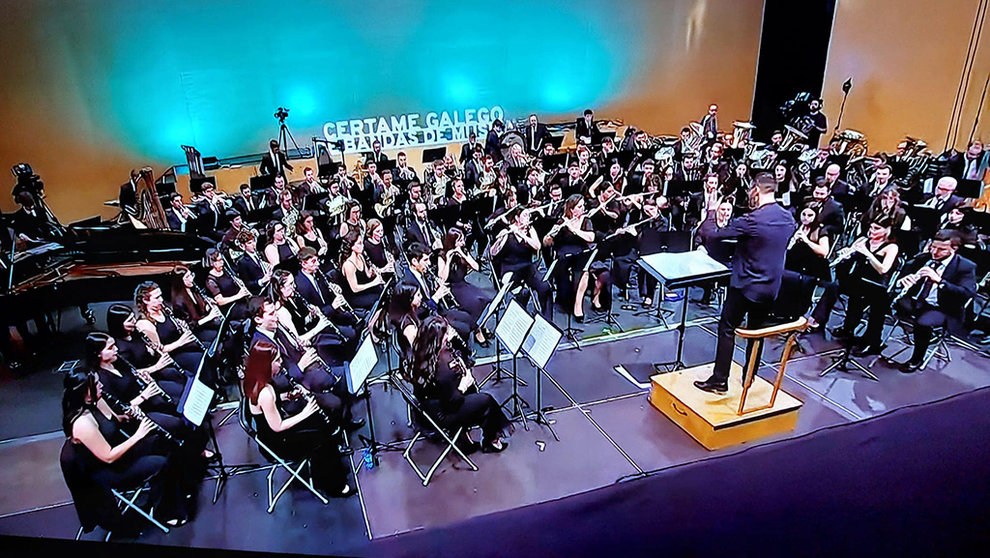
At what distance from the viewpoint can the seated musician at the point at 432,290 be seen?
6.72 m

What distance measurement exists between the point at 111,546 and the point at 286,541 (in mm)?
4413

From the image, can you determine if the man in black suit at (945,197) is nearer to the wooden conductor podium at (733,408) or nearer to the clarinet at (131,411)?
the wooden conductor podium at (733,408)

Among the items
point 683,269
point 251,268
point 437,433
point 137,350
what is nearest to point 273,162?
point 251,268

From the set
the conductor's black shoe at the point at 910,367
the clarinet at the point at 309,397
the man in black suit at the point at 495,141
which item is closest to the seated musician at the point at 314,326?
the clarinet at the point at 309,397

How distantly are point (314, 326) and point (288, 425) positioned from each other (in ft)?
6.35

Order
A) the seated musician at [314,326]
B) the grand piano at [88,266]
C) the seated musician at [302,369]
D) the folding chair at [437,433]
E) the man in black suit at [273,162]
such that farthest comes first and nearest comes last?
the man in black suit at [273,162], the grand piano at [88,266], the seated musician at [314,326], the folding chair at [437,433], the seated musician at [302,369]

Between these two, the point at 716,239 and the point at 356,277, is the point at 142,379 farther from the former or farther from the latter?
the point at 716,239

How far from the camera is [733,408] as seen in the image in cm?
563

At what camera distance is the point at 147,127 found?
14469 mm

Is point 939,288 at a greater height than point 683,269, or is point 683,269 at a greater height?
point 683,269

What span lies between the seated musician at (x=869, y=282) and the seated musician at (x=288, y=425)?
228 inches

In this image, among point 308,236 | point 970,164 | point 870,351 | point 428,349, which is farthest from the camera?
point 970,164

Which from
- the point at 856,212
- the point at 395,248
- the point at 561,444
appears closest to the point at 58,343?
the point at 395,248

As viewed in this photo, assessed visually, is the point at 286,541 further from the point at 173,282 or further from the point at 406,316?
the point at 173,282
